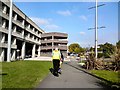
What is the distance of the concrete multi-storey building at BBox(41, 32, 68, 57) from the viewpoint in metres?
102

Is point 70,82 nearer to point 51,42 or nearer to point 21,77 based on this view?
point 21,77

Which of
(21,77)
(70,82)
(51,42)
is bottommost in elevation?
(70,82)

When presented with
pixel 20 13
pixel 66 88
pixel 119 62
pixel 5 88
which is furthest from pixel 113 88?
pixel 20 13

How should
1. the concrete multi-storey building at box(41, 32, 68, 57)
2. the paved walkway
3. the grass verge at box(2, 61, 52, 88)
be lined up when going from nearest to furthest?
1. the grass verge at box(2, 61, 52, 88)
2. the paved walkway
3. the concrete multi-storey building at box(41, 32, 68, 57)

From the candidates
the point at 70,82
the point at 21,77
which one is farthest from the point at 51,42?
the point at 70,82

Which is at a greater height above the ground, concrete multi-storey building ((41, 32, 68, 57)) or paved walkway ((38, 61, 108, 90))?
concrete multi-storey building ((41, 32, 68, 57))

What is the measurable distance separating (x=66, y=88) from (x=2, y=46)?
37.6 meters

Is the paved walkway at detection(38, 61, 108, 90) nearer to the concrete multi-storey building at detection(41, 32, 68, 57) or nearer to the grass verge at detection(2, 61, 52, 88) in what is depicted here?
the grass verge at detection(2, 61, 52, 88)

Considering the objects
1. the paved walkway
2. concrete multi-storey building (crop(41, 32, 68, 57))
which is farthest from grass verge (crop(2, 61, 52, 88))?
concrete multi-storey building (crop(41, 32, 68, 57))

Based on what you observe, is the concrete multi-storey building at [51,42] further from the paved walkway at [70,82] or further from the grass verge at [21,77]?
the paved walkway at [70,82]

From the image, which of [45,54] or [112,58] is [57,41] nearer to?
[45,54]

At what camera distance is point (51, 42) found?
103 m

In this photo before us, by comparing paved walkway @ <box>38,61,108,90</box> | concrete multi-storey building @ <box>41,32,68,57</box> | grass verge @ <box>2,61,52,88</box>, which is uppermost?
concrete multi-storey building @ <box>41,32,68,57</box>

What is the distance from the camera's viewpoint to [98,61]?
21.3m
